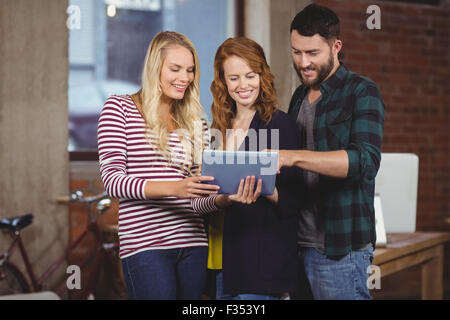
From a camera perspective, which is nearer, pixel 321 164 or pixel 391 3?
pixel 321 164

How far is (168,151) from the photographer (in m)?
1.42

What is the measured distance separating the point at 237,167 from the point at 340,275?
1.51ft

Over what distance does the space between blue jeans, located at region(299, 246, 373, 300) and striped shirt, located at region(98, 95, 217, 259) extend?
0.34 meters

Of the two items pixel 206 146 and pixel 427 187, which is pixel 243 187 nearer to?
pixel 206 146

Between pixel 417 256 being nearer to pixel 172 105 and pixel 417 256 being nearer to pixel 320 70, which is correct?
pixel 320 70

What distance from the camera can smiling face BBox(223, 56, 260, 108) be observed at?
1.44 metres

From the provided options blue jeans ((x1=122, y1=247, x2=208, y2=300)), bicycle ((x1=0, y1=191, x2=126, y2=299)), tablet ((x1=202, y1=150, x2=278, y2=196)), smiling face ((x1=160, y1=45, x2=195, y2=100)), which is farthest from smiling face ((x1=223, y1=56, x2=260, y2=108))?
bicycle ((x1=0, y1=191, x2=126, y2=299))

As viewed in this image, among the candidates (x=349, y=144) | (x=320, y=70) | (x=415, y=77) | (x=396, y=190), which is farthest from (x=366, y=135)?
(x=415, y=77)

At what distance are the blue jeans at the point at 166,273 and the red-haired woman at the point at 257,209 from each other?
67 millimetres

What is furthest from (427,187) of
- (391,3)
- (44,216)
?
(44,216)

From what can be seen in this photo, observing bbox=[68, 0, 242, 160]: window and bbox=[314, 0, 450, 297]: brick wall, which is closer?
bbox=[68, 0, 242, 160]: window

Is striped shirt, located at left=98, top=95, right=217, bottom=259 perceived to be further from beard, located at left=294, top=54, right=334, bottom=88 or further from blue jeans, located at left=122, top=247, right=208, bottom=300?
beard, located at left=294, top=54, right=334, bottom=88

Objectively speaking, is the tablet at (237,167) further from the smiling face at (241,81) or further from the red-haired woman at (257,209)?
the smiling face at (241,81)
